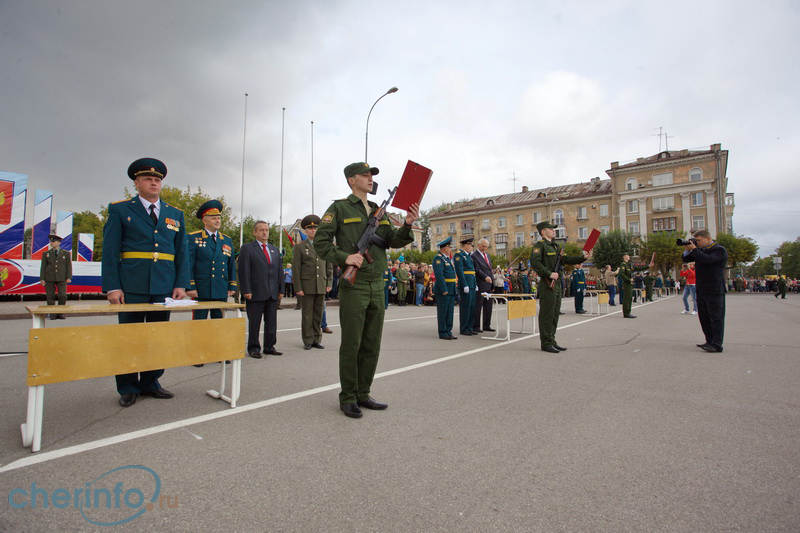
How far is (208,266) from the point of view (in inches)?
243

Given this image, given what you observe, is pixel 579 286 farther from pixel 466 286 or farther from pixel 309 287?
pixel 309 287

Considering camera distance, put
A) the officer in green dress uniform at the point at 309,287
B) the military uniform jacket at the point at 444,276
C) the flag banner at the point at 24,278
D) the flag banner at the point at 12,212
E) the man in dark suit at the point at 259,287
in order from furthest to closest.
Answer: the flag banner at the point at 12,212 → the flag banner at the point at 24,278 → the military uniform jacket at the point at 444,276 → the officer in green dress uniform at the point at 309,287 → the man in dark suit at the point at 259,287

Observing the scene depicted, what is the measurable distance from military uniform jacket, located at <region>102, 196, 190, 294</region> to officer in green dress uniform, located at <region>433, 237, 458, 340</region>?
5.26 meters

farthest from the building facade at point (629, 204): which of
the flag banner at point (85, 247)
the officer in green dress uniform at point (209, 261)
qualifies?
the officer in green dress uniform at point (209, 261)

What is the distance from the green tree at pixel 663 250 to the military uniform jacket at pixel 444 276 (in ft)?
175

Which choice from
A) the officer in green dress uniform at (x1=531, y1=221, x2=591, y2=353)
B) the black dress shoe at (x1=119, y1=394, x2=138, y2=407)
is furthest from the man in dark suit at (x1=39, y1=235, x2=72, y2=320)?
the officer in green dress uniform at (x1=531, y1=221, x2=591, y2=353)

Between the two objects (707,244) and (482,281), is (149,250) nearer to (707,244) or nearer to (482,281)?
(482,281)

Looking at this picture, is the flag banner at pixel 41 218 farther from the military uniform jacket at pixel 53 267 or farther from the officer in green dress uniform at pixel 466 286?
the officer in green dress uniform at pixel 466 286

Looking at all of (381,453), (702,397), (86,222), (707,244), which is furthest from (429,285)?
(86,222)

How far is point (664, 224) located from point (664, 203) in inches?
119

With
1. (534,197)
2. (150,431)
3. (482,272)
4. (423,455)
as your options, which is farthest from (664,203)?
(150,431)

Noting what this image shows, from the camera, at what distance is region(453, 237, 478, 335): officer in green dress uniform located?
920 centimetres

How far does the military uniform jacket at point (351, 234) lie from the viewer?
3.72m

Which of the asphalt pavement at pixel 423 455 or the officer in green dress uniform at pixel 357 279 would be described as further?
the officer in green dress uniform at pixel 357 279
